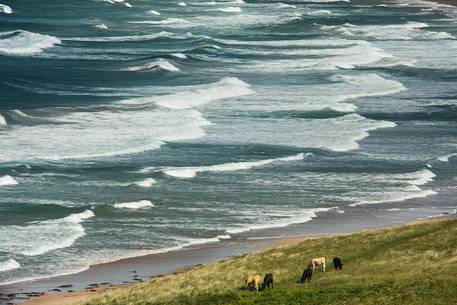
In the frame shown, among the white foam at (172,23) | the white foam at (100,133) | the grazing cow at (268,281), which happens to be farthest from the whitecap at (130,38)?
the grazing cow at (268,281)

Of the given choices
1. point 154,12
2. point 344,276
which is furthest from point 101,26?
point 344,276

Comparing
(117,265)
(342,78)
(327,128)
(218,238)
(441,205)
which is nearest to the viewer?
(117,265)

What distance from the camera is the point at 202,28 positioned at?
129250 mm

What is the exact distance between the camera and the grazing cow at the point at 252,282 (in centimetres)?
3400

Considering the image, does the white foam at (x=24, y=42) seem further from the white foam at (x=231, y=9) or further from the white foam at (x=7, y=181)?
the white foam at (x=7, y=181)

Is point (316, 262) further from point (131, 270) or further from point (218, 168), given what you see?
point (218, 168)

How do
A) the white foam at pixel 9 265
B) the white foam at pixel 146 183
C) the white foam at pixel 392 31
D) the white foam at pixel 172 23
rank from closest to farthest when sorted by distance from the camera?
1. the white foam at pixel 9 265
2. the white foam at pixel 146 183
3. the white foam at pixel 392 31
4. the white foam at pixel 172 23

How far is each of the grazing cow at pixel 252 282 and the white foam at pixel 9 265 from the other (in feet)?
33.1

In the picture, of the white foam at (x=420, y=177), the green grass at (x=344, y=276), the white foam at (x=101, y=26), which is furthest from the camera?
the white foam at (x=101, y=26)

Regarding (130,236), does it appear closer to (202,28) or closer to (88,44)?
(88,44)

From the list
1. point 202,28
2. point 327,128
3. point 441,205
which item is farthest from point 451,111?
point 202,28

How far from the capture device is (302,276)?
34.9m

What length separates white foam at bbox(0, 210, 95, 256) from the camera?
43531 millimetres

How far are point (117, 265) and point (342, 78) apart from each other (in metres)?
51.4
